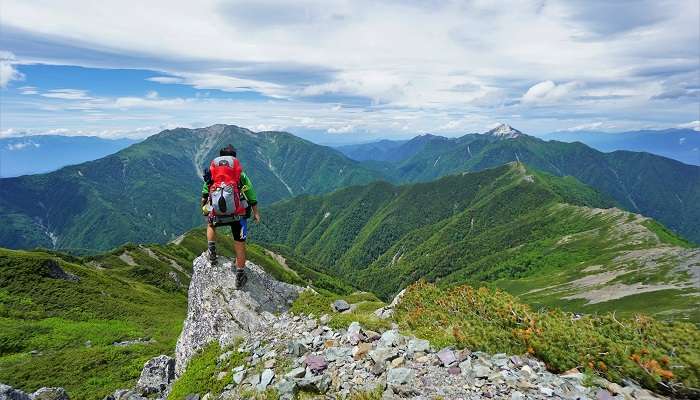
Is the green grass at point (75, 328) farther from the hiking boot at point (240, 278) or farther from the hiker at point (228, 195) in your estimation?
the hiker at point (228, 195)

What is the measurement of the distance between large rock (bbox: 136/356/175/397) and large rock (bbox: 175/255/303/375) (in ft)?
12.3

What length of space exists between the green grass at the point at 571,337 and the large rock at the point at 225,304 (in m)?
6.85

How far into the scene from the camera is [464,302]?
14.3 metres

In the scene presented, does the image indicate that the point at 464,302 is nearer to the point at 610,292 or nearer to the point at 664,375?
the point at 664,375

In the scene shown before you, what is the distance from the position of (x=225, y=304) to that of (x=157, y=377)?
953cm

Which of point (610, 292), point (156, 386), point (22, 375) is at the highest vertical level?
point (156, 386)

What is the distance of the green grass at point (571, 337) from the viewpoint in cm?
921

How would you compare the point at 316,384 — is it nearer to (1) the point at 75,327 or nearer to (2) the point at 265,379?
(2) the point at 265,379

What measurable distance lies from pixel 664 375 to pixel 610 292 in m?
165

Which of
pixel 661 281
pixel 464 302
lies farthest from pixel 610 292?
pixel 464 302

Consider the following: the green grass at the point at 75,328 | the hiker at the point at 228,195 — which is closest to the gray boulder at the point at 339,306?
the hiker at the point at 228,195

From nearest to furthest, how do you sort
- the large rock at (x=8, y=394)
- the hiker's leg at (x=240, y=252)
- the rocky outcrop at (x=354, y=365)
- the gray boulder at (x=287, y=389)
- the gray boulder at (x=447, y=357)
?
the rocky outcrop at (x=354, y=365) → the gray boulder at (x=287, y=389) → the gray boulder at (x=447, y=357) → the hiker's leg at (x=240, y=252) → the large rock at (x=8, y=394)

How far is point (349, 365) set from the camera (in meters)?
10.9

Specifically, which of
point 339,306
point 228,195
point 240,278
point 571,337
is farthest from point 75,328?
point 571,337
